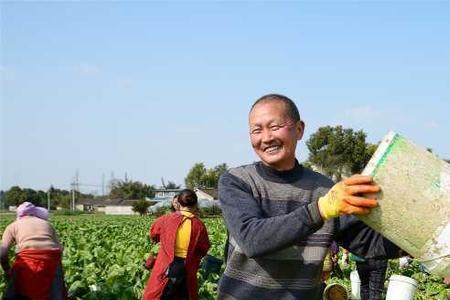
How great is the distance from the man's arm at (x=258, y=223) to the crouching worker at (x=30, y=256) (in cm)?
411

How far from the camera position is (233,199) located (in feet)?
8.53

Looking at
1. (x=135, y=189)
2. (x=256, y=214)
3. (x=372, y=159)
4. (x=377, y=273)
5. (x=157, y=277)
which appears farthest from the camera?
(x=135, y=189)

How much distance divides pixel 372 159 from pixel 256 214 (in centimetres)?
52

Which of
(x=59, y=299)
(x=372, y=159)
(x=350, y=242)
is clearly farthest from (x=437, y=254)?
(x=59, y=299)

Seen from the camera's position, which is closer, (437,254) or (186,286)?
(437,254)

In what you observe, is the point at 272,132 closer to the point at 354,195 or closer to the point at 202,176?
the point at 354,195

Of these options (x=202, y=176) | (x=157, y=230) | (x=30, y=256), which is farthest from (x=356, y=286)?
(x=202, y=176)

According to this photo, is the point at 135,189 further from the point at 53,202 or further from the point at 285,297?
the point at 285,297

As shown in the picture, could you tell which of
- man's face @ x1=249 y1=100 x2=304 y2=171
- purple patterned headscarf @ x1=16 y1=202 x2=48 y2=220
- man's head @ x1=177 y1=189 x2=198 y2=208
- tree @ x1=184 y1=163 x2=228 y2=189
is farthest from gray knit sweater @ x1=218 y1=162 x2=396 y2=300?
tree @ x1=184 y1=163 x2=228 y2=189

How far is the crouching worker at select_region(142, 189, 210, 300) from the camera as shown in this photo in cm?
626

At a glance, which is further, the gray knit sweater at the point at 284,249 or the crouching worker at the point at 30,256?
the crouching worker at the point at 30,256

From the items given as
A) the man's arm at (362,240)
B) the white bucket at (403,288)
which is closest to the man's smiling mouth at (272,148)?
the man's arm at (362,240)

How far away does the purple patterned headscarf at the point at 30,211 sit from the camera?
6.39 meters

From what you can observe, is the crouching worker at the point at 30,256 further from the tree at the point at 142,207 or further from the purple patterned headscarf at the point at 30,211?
the tree at the point at 142,207
